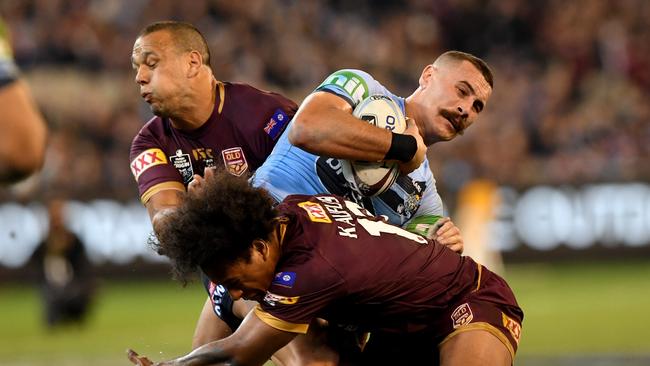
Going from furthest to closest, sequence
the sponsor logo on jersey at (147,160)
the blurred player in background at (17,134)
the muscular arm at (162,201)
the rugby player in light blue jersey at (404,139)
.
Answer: the sponsor logo on jersey at (147,160), the muscular arm at (162,201), the rugby player in light blue jersey at (404,139), the blurred player in background at (17,134)

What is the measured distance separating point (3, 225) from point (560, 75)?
10.1m

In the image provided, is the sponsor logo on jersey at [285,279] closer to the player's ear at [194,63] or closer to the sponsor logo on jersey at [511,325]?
the sponsor logo on jersey at [511,325]

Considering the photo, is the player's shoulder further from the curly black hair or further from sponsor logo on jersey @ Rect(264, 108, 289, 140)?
the curly black hair

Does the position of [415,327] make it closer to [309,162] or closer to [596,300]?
[309,162]

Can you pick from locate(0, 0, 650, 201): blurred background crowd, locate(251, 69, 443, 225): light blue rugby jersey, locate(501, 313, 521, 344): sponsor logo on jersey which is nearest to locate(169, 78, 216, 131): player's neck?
locate(251, 69, 443, 225): light blue rugby jersey

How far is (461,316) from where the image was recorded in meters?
6.37

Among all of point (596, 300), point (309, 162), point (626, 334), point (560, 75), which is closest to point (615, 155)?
point (560, 75)

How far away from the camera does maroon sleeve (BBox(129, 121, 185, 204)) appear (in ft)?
22.4

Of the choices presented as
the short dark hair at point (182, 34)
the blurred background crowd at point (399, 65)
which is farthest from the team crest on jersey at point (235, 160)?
the blurred background crowd at point (399, 65)

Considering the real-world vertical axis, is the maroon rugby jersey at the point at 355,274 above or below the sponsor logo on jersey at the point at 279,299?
above

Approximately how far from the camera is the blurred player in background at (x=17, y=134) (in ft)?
14.8

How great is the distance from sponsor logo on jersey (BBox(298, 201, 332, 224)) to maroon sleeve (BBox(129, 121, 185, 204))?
3.48ft

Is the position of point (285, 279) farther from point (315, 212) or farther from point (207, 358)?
point (207, 358)

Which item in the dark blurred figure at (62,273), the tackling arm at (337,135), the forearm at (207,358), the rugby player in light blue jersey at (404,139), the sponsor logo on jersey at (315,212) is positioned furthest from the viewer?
the dark blurred figure at (62,273)
